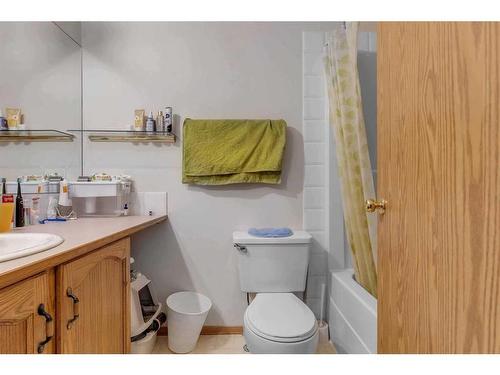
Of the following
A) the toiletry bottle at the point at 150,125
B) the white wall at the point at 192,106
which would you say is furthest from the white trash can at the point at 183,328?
the toiletry bottle at the point at 150,125

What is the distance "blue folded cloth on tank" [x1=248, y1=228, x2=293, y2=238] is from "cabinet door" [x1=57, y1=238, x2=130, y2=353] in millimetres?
714

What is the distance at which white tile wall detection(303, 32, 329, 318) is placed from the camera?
182cm

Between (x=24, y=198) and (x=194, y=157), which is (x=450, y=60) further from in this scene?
(x=24, y=198)

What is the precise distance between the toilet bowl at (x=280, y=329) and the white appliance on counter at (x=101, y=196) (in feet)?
3.32

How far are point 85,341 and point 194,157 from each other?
110 centimetres

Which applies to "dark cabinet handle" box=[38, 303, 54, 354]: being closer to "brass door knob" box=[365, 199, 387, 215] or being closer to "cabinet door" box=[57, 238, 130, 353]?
"cabinet door" box=[57, 238, 130, 353]

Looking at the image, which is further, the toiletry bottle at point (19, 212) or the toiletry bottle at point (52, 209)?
the toiletry bottle at point (52, 209)

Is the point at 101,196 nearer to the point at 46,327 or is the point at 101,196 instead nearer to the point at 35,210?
the point at 35,210

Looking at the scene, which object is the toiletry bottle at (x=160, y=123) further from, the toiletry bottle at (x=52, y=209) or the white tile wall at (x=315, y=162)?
the white tile wall at (x=315, y=162)

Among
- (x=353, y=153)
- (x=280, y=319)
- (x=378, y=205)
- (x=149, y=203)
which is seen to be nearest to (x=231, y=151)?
(x=149, y=203)

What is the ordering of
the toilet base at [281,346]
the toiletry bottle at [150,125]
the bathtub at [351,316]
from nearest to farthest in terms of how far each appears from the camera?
the toilet base at [281,346]
the bathtub at [351,316]
the toiletry bottle at [150,125]

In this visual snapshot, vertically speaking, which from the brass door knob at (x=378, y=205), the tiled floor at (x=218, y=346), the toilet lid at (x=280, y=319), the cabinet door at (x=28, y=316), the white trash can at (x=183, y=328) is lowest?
the tiled floor at (x=218, y=346)

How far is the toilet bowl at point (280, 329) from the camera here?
114 cm

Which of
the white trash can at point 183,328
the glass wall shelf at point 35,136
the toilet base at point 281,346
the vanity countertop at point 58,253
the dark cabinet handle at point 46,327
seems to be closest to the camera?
the vanity countertop at point 58,253
